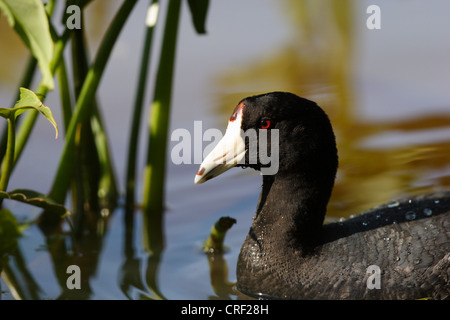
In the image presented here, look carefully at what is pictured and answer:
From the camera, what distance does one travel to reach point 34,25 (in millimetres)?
2637

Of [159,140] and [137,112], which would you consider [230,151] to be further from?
[137,112]

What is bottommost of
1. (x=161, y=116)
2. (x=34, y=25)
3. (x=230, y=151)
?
(x=230, y=151)

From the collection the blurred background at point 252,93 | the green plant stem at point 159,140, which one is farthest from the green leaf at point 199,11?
the blurred background at point 252,93

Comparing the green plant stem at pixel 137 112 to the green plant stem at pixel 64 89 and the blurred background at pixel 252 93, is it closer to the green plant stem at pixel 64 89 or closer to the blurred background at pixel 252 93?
the blurred background at pixel 252 93

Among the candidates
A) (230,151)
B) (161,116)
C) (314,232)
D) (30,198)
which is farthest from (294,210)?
(161,116)

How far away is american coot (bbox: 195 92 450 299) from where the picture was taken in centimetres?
261

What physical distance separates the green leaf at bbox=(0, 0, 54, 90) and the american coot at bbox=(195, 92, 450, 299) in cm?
62

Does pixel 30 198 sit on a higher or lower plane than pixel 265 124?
lower

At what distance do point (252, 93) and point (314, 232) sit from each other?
81.1 inches

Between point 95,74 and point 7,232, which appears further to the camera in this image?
point 7,232

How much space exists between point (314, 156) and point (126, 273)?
989mm

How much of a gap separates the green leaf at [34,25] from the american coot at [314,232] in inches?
24.5

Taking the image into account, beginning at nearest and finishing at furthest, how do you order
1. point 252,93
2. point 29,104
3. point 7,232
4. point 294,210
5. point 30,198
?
1. point 29,104
2. point 30,198
3. point 294,210
4. point 7,232
5. point 252,93
